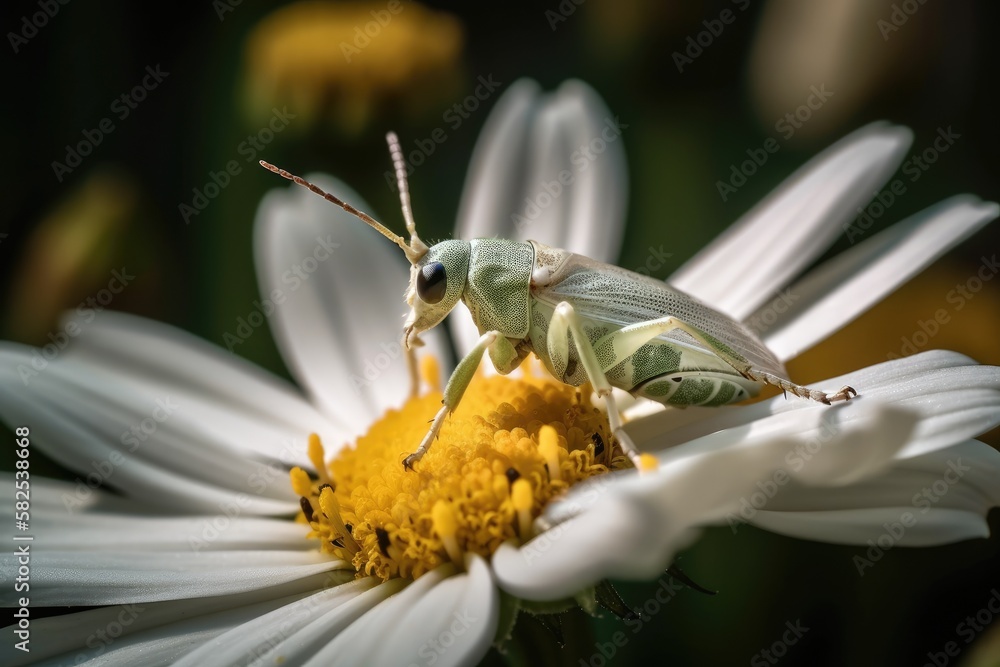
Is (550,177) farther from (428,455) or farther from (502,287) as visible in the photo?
(428,455)

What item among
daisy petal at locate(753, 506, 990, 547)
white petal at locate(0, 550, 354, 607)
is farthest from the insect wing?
white petal at locate(0, 550, 354, 607)

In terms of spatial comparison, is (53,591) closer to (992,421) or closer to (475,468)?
(475,468)

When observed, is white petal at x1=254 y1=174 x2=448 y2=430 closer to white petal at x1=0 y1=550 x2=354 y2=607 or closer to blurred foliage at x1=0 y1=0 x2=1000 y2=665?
blurred foliage at x1=0 y1=0 x2=1000 y2=665

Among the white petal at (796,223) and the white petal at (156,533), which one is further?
the white petal at (796,223)

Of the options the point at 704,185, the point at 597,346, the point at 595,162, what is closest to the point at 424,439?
the point at 597,346

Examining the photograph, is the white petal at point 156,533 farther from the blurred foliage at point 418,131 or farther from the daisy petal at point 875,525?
the daisy petal at point 875,525

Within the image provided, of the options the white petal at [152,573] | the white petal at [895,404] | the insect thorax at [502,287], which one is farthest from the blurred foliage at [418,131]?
the insect thorax at [502,287]
